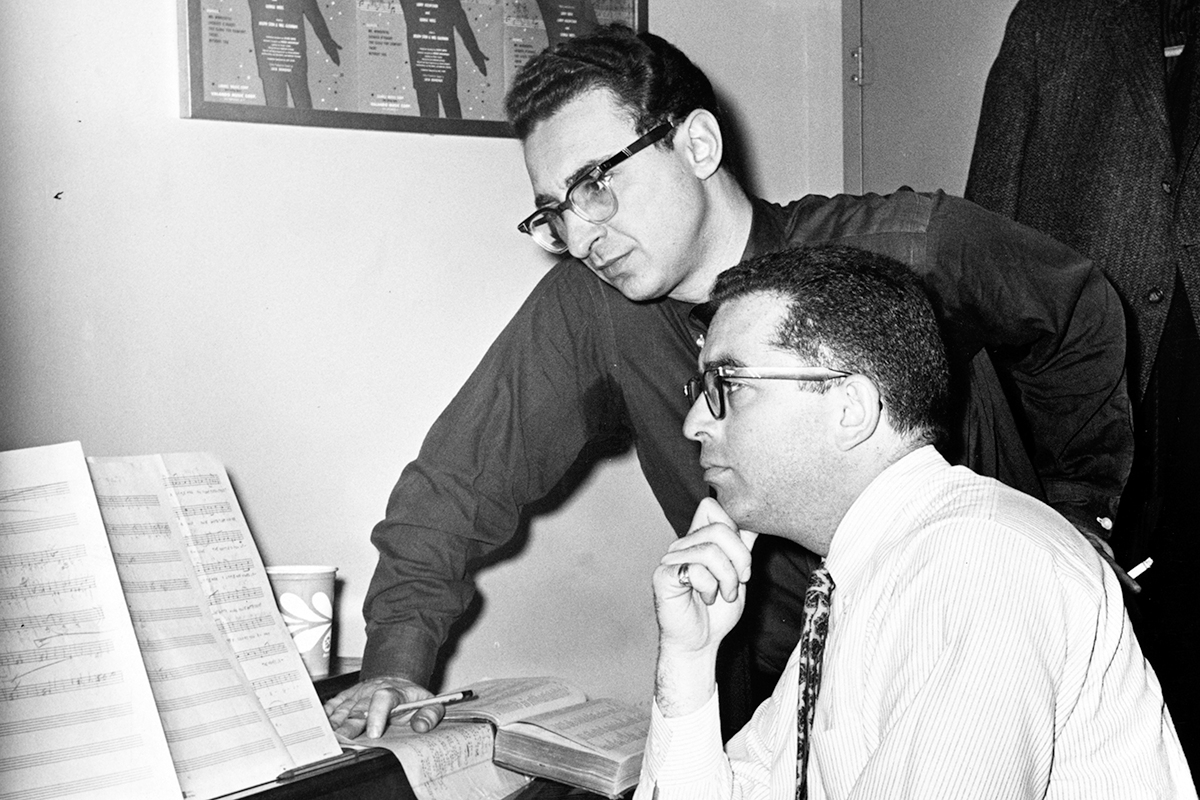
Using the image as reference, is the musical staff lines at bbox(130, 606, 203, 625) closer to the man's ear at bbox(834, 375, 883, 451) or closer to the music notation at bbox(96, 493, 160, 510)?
the music notation at bbox(96, 493, 160, 510)

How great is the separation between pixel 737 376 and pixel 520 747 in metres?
0.54

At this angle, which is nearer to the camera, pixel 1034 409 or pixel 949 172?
pixel 1034 409

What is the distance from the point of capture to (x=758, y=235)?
178 centimetres

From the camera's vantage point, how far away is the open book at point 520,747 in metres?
1.42

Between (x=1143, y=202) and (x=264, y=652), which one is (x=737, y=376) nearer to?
(x=264, y=652)

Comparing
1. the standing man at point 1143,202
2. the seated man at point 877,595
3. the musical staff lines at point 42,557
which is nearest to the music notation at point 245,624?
the musical staff lines at point 42,557

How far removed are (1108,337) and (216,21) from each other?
56.0 inches

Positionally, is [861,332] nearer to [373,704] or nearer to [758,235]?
[758,235]

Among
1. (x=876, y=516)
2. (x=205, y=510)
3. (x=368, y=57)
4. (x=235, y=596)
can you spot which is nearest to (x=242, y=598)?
(x=235, y=596)

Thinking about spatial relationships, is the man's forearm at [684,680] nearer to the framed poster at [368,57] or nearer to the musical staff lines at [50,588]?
the musical staff lines at [50,588]

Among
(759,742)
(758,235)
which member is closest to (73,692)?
(759,742)

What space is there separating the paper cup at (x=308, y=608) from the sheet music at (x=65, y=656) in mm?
454

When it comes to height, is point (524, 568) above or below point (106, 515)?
below

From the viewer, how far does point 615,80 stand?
1670 millimetres
